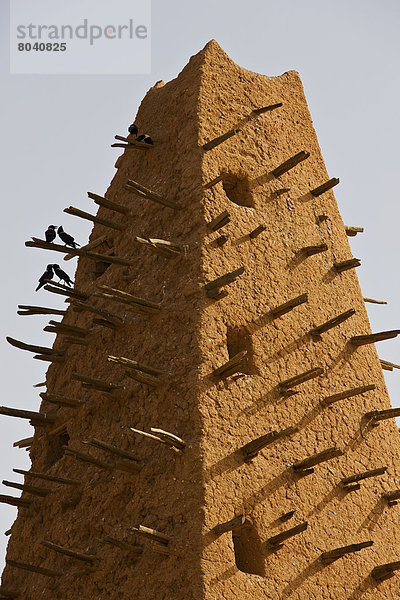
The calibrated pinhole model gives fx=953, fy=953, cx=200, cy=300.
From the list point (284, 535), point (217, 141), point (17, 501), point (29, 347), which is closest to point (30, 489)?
point (17, 501)

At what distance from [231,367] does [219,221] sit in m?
2.10

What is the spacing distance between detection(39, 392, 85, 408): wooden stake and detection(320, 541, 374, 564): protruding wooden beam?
379cm

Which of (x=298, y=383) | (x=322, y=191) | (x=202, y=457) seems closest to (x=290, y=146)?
(x=322, y=191)

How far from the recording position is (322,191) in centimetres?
1419

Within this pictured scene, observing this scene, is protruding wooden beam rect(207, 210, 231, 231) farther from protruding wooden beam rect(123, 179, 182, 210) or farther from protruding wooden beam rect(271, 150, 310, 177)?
protruding wooden beam rect(271, 150, 310, 177)

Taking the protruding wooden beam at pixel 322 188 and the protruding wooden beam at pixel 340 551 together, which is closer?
the protruding wooden beam at pixel 340 551

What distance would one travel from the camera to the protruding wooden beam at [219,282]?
453 inches

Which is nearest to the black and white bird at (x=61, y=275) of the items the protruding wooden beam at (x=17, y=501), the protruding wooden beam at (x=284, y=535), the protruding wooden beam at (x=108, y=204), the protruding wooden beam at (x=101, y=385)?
the protruding wooden beam at (x=108, y=204)

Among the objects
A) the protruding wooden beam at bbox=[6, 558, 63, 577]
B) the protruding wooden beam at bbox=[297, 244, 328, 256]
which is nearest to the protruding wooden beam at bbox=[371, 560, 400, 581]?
the protruding wooden beam at bbox=[6, 558, 63, 577]

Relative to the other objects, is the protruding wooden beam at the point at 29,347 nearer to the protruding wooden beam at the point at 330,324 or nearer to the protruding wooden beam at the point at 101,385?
the protruding wooden beam at the point at 101,385

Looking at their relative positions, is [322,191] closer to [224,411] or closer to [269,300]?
[269,300]

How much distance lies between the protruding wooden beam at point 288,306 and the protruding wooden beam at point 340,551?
304 centimetres

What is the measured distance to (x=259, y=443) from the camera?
425 inches

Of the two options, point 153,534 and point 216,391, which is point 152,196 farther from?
point 153,534
